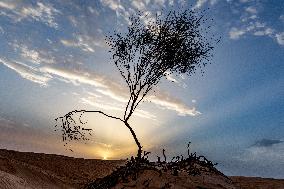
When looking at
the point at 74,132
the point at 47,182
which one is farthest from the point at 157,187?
the point at 47,182

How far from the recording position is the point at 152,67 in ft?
59.9

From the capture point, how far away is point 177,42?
58.8 feet

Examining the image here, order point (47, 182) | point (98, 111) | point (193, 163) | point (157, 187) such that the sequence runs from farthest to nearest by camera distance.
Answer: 1. point (47, 182)
2. point (98, 111)
3. point (193, 163)
4. point (157, 187)

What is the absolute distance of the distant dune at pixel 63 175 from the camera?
5268mm

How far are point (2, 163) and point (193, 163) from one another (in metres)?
13.6

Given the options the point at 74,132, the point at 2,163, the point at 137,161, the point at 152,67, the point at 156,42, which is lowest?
the point at 137,161

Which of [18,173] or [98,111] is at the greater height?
[98,111]

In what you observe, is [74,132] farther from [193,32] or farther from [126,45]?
[193,32]

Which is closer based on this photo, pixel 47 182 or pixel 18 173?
pixel 18 173

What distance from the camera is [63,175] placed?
29.4 m

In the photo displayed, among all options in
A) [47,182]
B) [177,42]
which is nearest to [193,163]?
[177,42]

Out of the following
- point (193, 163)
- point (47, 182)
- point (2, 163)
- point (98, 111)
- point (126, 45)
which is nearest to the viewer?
point (193, 163)

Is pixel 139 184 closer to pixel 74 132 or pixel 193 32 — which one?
pixel 74 132

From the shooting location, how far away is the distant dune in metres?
5.27
